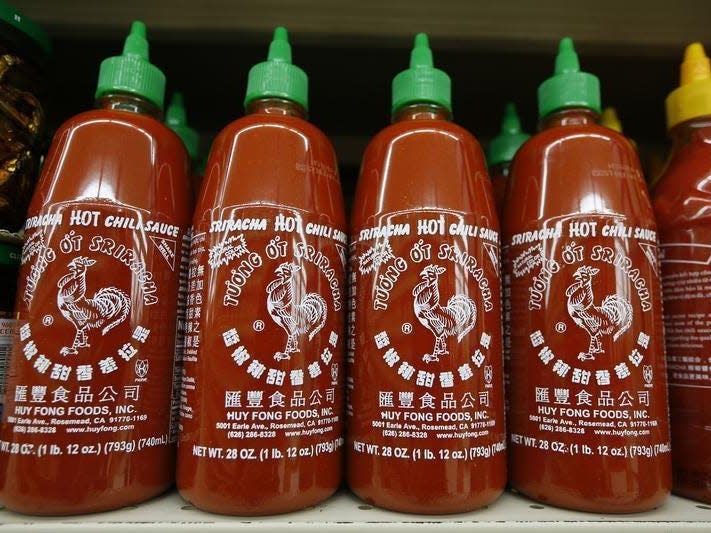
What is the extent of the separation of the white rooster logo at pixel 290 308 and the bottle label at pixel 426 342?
0.06 meters

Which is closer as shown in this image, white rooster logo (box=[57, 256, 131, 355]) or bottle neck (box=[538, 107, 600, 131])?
white rooster logo (box=[57, 256, 131, 355])

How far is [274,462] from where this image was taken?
0.52m

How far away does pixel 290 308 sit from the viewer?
21.9 inches

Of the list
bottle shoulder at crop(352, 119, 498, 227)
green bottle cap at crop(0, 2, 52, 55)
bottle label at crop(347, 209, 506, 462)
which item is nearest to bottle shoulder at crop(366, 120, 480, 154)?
bottle shoulder at crop(352, 119, 498, 227)

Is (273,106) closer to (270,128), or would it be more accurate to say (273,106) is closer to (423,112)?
(270,128)

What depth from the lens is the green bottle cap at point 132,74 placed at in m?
0.65

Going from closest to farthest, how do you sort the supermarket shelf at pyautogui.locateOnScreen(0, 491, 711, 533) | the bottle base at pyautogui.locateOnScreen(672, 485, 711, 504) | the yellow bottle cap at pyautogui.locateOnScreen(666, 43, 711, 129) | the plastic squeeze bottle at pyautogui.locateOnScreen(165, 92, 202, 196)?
1. the supermarket shelf at pyautogui.locateOnScreen(0, 491, 711, 533)
2. the bottle base at pyautogui.locateOnScreen(672, 485, 711, 504)
3. the yellow bottle cap at pyautogui.locateOnScreen(666, 43, 711, 129)
4. the plastic squeeze bottle at pyautogui.locateOnScreen(165, 92, 202, 196)

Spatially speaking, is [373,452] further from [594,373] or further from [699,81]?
[699,81]

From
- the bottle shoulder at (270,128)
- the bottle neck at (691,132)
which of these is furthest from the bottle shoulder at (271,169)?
the bottle neck at (691,132)

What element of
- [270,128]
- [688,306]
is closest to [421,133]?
[270,128]

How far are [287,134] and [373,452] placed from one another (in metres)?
0.36

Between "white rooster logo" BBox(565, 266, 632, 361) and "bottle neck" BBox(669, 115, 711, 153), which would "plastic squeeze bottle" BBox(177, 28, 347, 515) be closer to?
"white rooster logo" BBox(565, 266, 632, 361)

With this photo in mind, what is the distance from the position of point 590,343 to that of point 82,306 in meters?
0.53

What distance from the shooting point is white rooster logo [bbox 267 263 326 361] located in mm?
552
